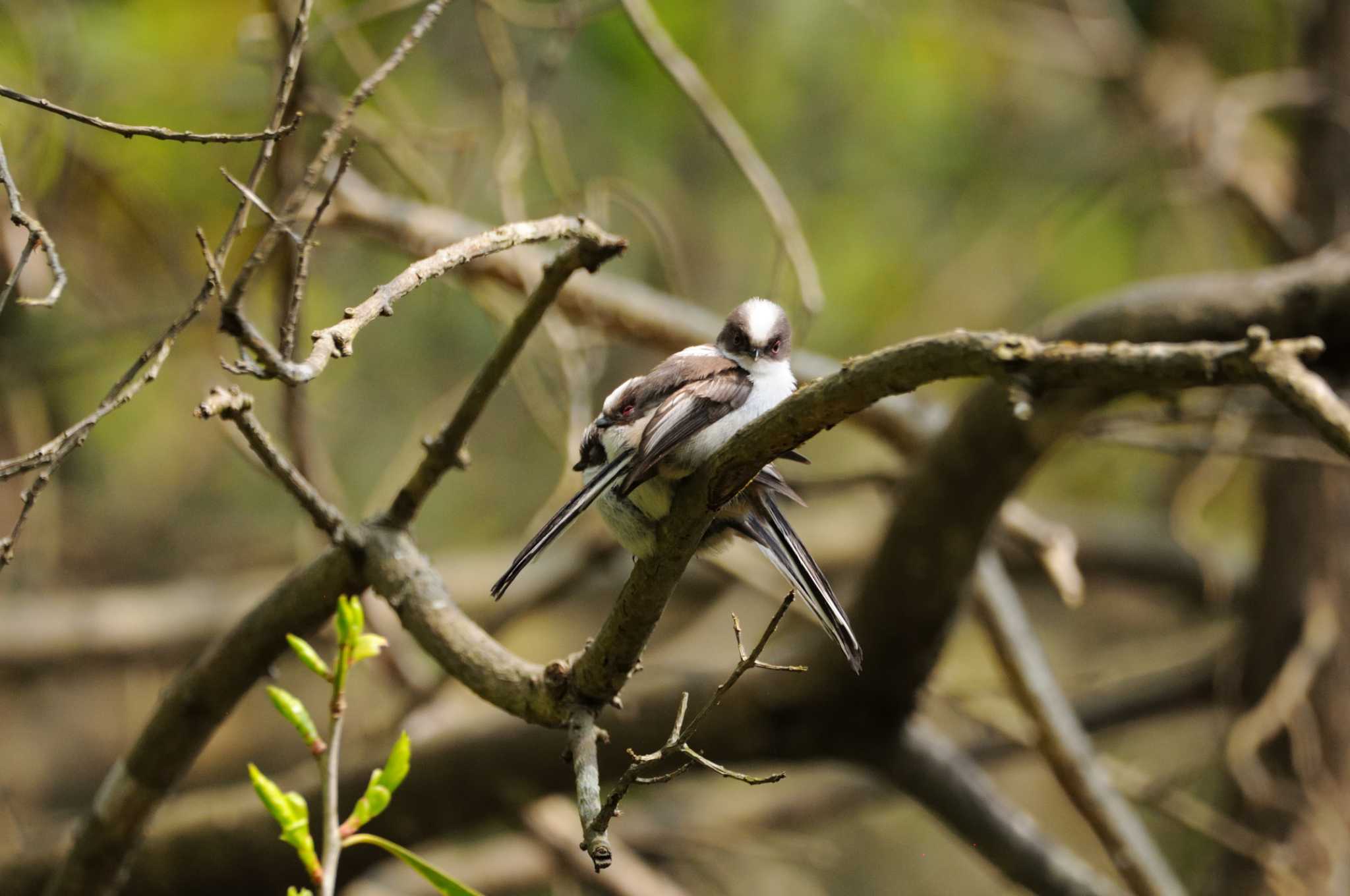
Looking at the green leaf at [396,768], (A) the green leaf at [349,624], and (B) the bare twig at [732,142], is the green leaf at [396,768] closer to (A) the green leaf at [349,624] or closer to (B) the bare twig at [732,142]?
(A) the green leaf at [349,624]

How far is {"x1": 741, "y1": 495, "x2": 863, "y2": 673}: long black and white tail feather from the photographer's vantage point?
162 cm

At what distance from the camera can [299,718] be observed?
1.46m

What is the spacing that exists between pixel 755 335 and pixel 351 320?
0.81 metres

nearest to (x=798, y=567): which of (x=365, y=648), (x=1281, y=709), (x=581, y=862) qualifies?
(x=365, y=648)

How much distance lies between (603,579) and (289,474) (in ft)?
12.6

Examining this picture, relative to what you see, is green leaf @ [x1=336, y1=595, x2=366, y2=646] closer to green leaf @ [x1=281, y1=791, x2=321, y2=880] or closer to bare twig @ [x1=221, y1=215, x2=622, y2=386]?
green leaf @ [x1=281, y1=791, x2=321, y2=880]

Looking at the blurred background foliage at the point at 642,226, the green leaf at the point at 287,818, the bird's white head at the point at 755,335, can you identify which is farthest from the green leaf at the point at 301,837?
the blurred background foliage at the point at 642,226

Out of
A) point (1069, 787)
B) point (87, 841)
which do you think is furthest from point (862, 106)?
point (87, 841)

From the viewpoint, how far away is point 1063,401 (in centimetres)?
287

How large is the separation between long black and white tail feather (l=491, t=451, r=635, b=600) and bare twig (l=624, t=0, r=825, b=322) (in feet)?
4.94

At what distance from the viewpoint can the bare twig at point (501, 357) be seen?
1.98 meters

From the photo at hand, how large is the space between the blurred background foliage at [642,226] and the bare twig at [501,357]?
2.31 m

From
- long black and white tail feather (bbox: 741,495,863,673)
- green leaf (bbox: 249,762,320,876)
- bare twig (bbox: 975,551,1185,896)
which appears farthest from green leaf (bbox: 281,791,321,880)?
bare twig (bbox: 975,551,1185,896)

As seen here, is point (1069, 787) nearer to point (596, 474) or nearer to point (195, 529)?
point (596, 474)
